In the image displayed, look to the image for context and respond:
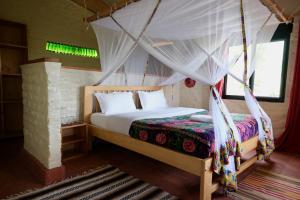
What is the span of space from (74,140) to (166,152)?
153 centimetres

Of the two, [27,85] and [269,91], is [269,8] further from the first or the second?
[27,85]

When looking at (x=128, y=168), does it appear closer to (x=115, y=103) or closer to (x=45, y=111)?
(x=115, y=103)

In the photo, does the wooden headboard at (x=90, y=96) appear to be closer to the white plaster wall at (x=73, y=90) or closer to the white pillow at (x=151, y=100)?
the white plaster wall at (x=73, y=90)

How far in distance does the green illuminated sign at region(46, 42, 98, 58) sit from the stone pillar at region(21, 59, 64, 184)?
78.6 inches

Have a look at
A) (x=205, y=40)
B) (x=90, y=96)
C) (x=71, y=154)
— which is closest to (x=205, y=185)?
(x=205, y=40)

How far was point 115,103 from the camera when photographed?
129 inches

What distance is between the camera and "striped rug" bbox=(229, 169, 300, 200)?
206 centimetres

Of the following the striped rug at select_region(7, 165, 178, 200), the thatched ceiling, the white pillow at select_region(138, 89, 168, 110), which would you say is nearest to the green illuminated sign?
the thatched ceiling

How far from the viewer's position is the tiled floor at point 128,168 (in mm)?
2158

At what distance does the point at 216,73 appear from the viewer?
A: 2217 mm

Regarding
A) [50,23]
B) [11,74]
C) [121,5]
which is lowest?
[11,74]

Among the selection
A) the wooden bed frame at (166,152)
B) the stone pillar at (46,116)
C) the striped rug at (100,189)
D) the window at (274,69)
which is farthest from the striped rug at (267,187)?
the stone pillar at (46,116)

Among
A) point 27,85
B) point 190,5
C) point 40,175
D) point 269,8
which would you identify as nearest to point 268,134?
point 269,8

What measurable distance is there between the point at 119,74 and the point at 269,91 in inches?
111
